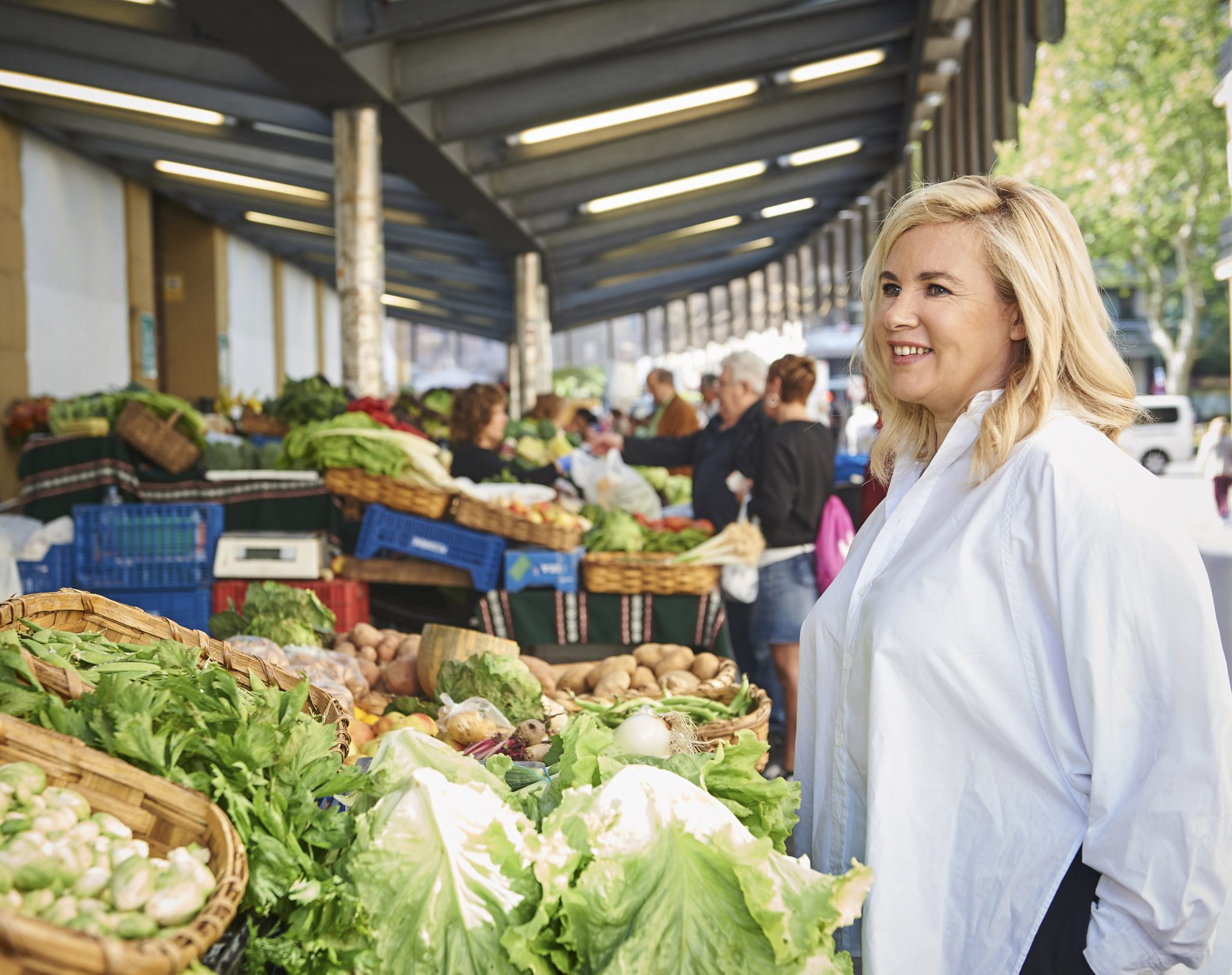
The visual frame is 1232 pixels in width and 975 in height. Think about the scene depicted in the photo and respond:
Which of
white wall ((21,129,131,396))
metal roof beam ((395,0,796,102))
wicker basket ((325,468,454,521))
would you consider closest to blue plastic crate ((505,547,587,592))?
wicker basket ((325,468,454,521))

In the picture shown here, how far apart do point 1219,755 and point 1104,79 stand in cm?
2734

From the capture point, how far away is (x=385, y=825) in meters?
1.42

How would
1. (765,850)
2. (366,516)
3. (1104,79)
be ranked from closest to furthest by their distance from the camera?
(765,850), (366,516), (1104,79)

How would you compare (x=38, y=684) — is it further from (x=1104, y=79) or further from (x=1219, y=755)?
(x=1104, y=79)

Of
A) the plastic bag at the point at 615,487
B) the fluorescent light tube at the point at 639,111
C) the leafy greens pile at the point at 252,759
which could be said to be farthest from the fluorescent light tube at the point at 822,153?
the leafy greens pile at the point at 252,759

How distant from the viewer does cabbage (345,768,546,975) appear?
1334mm

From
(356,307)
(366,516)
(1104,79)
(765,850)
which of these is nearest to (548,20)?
(356,307)

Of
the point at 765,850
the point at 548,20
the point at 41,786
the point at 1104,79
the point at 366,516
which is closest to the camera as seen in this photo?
the point at 41,786

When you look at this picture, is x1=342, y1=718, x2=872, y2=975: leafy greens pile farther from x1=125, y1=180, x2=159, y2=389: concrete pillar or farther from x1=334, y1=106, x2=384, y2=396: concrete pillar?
x1=125, y1=180, x2=159, y2=389: concrete pillar

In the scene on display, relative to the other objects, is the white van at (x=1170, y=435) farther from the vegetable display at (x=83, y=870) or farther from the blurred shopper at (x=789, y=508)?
the vegetable display at (x=83, y=870)

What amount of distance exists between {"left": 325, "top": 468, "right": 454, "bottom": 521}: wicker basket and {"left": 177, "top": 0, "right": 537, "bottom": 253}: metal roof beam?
315 cm

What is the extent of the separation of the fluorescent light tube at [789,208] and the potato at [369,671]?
49.2 feet

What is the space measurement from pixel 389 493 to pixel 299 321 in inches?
676

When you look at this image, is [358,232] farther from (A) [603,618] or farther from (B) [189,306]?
(B) [189,306]
